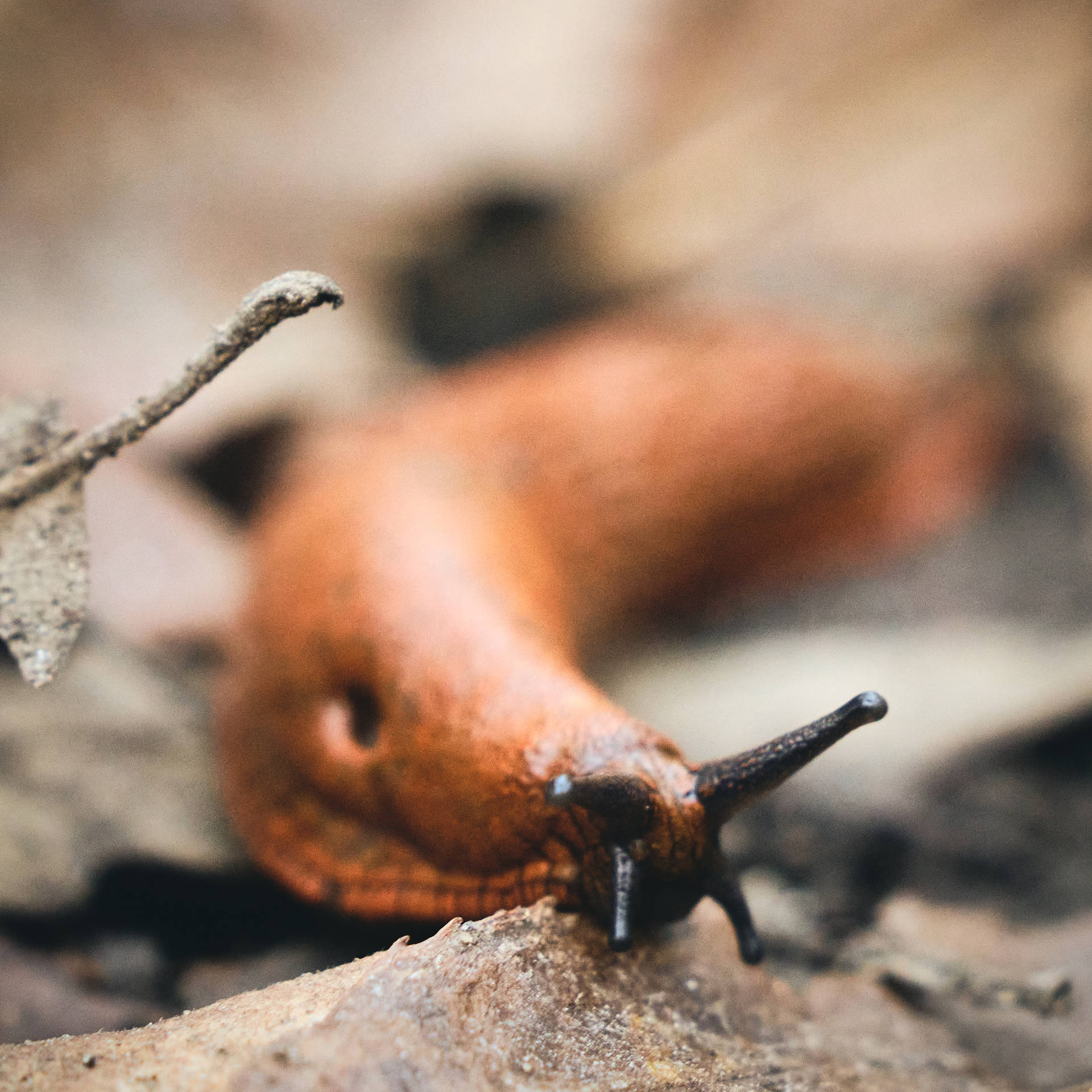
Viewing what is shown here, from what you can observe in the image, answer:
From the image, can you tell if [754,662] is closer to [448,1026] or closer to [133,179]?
[448,1026]

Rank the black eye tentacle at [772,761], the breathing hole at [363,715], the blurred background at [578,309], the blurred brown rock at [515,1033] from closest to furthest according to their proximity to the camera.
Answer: the blurred brown rock at [515,1033] < the black eye tentacle at [772,761] < the breathing hole at [363,715] < the blurred background at [578,309]

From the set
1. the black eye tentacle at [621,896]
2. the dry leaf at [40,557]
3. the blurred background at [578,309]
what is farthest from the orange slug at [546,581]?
the dry leaf at [40,557]

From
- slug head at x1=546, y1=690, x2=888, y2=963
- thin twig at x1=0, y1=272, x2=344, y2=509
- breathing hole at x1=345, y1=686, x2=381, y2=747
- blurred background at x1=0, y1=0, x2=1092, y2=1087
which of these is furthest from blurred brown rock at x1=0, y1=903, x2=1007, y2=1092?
thin twig at x1=0, y1=272, x2=344, y2=509

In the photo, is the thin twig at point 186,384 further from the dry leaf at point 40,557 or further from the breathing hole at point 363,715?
the breathing hole at point 363,715

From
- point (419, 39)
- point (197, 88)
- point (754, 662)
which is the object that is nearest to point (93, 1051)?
point (754, 662)

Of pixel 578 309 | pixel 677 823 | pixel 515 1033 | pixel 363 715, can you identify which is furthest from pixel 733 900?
pixel 578 309

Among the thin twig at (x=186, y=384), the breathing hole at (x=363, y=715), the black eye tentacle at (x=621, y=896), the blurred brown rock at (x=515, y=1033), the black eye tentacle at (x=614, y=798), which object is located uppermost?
the thin twig at (x=186, y=384)

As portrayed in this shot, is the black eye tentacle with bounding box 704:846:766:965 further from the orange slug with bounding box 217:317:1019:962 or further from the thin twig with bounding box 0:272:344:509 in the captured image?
the thin twig with bounding box 0:272:344:509
